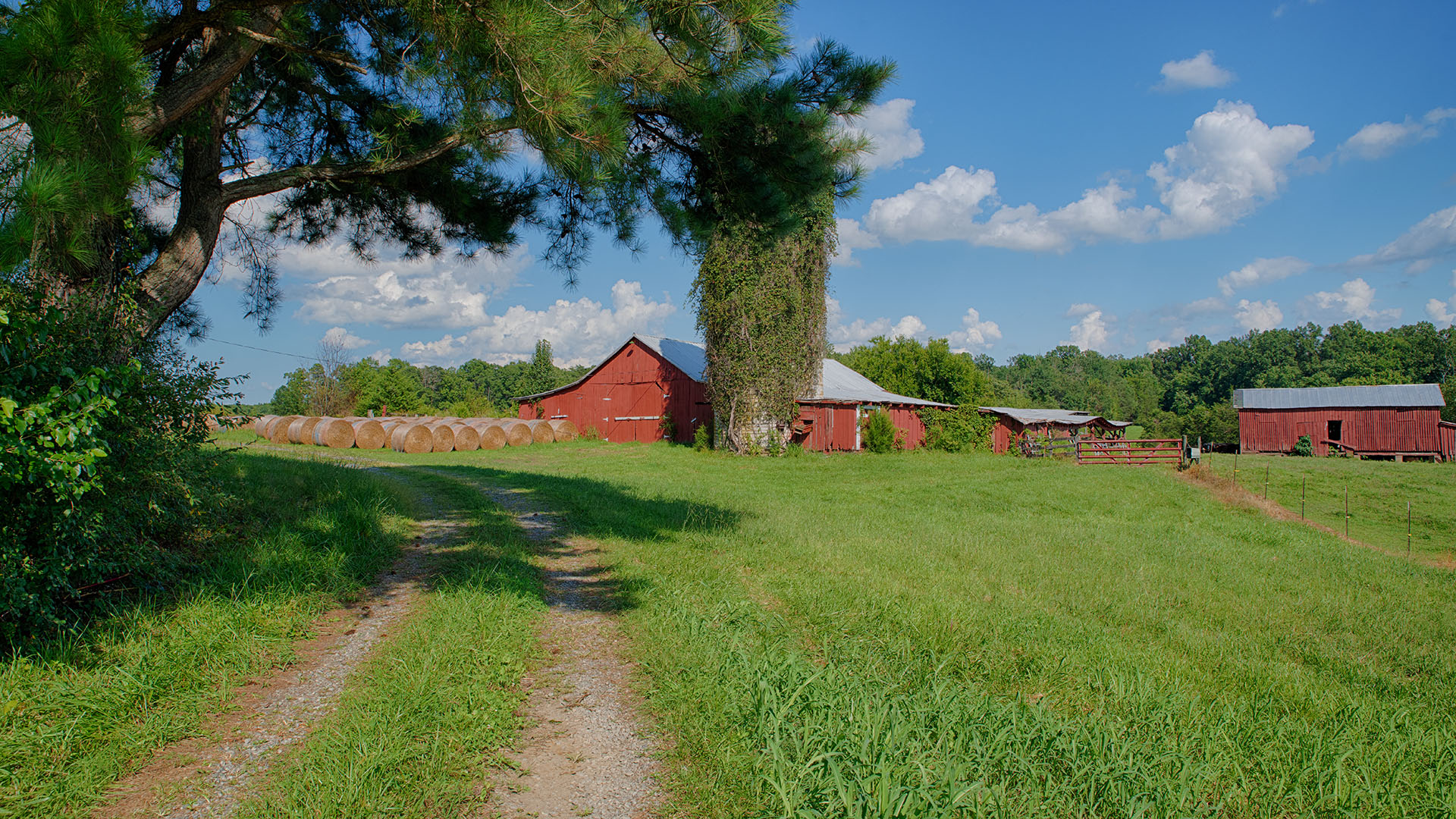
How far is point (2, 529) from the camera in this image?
3.49 meters

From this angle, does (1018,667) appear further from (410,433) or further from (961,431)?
(961,431)

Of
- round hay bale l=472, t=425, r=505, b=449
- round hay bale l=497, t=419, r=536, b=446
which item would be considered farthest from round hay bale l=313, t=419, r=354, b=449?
round hay bale l=497, t=419, r=536, b=446

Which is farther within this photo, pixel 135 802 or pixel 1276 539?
pixel 1276 539

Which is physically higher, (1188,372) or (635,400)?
(1188,372)

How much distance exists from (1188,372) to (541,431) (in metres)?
89.7

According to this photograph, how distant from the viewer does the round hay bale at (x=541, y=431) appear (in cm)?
2850

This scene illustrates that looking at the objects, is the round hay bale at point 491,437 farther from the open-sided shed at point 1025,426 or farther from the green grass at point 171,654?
the green grass at point 171,654

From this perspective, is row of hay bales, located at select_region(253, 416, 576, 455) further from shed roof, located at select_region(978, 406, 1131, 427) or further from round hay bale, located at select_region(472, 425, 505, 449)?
shed roof, located at select_region(978, 406, 1131, 427)

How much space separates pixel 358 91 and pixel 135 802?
6846 mm

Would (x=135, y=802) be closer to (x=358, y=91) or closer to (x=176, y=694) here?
(x=176, y=694)

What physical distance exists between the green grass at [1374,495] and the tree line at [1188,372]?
12.7 metres

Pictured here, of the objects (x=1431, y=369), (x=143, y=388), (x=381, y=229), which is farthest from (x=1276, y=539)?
(x=1431, y=369)

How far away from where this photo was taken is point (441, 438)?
25.4m

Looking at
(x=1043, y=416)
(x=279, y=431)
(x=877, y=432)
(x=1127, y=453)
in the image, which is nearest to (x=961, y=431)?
(x=877, y=432)
